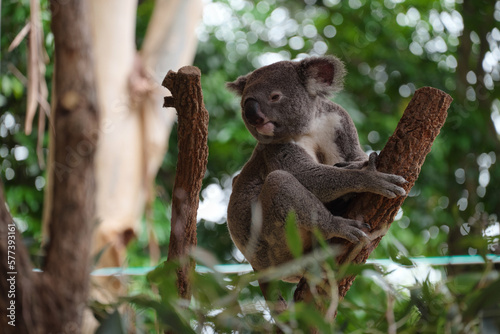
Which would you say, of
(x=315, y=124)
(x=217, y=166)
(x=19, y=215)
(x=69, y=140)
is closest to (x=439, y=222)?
(x=217, y=166)

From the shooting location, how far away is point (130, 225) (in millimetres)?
4508

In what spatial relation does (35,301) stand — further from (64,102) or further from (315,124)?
(315,124)

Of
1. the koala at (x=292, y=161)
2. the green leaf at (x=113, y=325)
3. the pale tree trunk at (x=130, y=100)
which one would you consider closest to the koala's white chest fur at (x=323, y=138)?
the koala at (x=292, y=161)

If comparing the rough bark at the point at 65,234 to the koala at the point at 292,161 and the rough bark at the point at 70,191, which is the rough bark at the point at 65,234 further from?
the koala at the point at 292,161

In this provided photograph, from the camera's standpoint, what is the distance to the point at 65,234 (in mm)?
1071

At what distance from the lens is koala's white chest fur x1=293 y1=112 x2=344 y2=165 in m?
1.97

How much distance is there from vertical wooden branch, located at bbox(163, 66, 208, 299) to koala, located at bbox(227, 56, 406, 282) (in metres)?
0.23

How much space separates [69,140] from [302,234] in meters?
0.81

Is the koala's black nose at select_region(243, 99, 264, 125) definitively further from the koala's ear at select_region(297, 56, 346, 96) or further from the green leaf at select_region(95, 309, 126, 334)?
the green leaf at select_region(95, 309, 126, 334)

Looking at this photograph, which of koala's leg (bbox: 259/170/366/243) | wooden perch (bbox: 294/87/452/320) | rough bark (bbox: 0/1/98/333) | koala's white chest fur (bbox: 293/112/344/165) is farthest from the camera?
koala's white chest fur (bbox: 293/112/344/165)

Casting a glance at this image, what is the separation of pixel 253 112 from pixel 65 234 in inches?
35.5

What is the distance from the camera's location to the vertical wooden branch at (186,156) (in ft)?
5.36

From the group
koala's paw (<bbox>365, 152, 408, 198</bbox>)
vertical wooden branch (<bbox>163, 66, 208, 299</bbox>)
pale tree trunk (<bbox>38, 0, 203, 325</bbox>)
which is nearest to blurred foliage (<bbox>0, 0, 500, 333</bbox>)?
pale tree trunk (<bbox>38, 0, 203, 325</bbox>)

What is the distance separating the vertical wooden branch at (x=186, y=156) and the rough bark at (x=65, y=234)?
329mm
